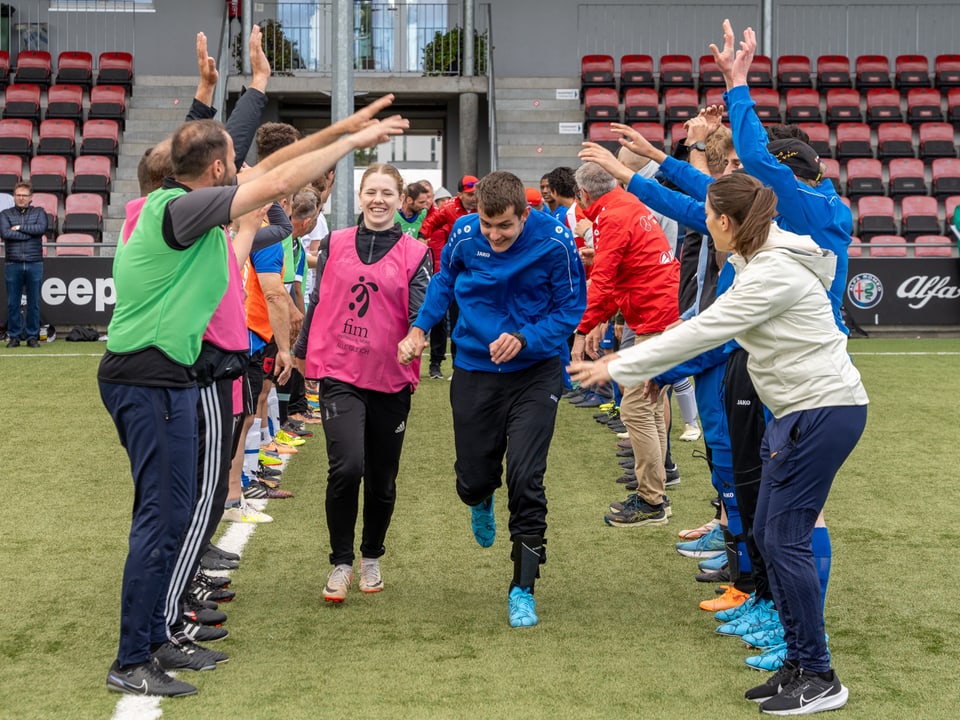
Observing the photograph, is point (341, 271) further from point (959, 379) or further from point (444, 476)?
point (959, 379)

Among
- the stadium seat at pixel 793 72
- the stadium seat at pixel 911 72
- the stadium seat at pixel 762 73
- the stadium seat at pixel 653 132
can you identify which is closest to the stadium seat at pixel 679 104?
the stadium seat at pixel 653 132

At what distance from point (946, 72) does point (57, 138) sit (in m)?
15.4

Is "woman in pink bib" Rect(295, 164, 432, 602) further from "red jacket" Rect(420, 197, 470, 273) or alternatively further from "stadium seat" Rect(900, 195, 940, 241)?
"stadium seat" Rect(900, 195, 940, 241)

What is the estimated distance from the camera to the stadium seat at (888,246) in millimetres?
16219

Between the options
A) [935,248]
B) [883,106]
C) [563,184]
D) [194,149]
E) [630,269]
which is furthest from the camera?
[883,106]

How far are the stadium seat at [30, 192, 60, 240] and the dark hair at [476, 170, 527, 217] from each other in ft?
47.7

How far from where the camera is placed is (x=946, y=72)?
21.0 meters

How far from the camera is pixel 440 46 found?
21109mm

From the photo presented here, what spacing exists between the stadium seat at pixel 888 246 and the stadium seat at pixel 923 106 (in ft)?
10.7

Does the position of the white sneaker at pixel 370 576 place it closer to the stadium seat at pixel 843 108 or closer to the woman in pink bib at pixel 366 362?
the woman in pink bib at pixel 366 362

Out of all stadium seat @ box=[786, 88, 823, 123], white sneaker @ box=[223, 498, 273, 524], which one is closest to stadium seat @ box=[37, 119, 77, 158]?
stadium seat @ box=[786, 88, 823, 123]

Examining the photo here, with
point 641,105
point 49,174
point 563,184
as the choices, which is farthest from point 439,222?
point 49,174

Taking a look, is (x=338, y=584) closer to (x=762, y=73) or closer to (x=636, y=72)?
(x=636, y=72)

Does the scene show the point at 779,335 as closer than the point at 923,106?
Yes
